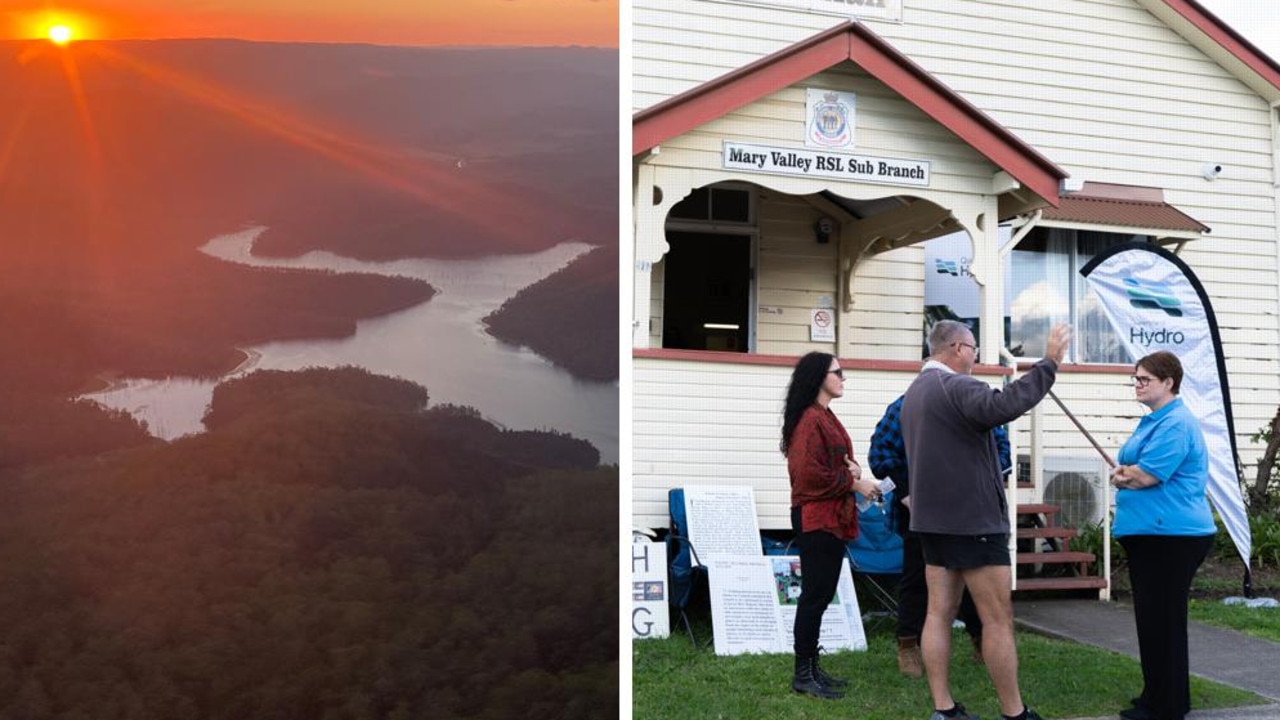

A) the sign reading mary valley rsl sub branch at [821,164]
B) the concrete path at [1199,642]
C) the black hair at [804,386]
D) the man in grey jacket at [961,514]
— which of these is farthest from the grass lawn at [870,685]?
the sign reading mary valley rsl sub branch at [821,164]

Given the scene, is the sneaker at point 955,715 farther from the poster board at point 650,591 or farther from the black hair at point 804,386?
the poster board at point 650,591

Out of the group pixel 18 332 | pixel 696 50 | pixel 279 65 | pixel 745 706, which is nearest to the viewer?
pixel 18 332

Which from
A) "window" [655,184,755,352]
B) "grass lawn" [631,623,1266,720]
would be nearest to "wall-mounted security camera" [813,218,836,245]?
"window" [655,184,755,352]

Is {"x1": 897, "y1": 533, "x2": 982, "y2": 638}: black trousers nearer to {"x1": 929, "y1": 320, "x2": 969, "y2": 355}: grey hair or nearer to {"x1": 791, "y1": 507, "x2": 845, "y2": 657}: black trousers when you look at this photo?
{"x1": 791, "y1": 507, "x2": 845, "y2": 657}: black trousers

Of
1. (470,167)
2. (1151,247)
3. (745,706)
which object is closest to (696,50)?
(1151,247)

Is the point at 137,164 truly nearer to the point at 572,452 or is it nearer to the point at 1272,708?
the point at 572,452

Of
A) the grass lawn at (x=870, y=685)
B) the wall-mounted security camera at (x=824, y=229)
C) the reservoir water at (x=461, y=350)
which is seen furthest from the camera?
the wall-mounted security camera at (x=824, y=229)
